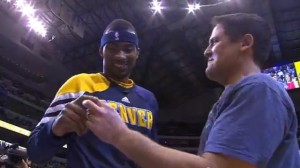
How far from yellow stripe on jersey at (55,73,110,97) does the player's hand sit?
286mm

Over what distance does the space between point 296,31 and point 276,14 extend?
1725mm

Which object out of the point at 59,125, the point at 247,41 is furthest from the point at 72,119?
the point at 247,41

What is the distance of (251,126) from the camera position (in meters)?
1.02

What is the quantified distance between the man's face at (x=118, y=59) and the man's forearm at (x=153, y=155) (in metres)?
0.92

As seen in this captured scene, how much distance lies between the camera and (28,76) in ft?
39.7

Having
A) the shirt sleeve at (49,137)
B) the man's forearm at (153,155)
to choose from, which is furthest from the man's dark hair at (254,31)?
the shirt sleeve at (49,137)

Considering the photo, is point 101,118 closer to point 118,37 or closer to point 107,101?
point 107,101

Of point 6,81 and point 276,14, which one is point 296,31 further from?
point 6,81

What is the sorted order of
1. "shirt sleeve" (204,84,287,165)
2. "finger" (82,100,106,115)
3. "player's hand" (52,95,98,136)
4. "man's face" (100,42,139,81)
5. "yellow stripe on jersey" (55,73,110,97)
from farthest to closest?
"man's face" (100,42,139,81) < "yellow stripe on jersey" (55,73,110,97) < "player's hand" (52,95,98,136) < "finger" (82,100,106,115) < "shirt sleeve" (204,84,287,165)

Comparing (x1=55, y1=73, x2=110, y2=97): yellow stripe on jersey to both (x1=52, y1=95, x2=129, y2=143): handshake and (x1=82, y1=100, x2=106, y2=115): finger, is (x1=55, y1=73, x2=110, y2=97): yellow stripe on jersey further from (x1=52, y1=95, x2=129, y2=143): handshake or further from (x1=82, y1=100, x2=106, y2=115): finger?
(x1=82, y1=100, x2=106, y2=115): finger

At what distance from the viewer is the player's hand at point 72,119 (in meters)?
1.29

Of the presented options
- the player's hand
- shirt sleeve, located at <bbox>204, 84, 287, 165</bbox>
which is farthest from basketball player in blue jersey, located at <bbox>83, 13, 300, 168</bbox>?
the player's hand

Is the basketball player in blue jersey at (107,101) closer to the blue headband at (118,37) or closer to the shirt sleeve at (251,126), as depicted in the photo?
the blue headband at (118,37)

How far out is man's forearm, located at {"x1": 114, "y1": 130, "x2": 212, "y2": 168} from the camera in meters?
1.01
